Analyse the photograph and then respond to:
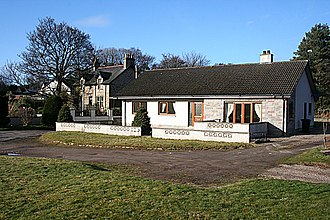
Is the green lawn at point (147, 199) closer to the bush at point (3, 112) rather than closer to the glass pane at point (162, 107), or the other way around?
the glass pane at point (162, 107)

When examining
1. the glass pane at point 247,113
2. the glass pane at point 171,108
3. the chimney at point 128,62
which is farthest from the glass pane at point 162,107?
the chimney at point 128,62

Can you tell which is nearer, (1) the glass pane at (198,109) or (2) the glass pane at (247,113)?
(2) the glass pane at (247,113)

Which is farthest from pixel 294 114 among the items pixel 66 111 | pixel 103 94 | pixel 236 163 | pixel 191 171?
pixel 103 94

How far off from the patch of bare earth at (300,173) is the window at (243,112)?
1259cm

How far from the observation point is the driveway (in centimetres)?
1191

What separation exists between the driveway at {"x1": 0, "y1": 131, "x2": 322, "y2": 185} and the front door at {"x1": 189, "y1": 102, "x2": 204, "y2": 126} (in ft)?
25.0

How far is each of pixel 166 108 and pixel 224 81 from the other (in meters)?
5.05

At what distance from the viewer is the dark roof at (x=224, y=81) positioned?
26.0m

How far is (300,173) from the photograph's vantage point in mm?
11773

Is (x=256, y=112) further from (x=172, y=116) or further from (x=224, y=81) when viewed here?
(x=172, y=116)

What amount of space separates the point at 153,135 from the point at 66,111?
12458 millimetres

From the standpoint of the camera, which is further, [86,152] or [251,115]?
[251,115]

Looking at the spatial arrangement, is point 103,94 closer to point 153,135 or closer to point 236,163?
point 153,135

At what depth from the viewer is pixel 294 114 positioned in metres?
26.6
